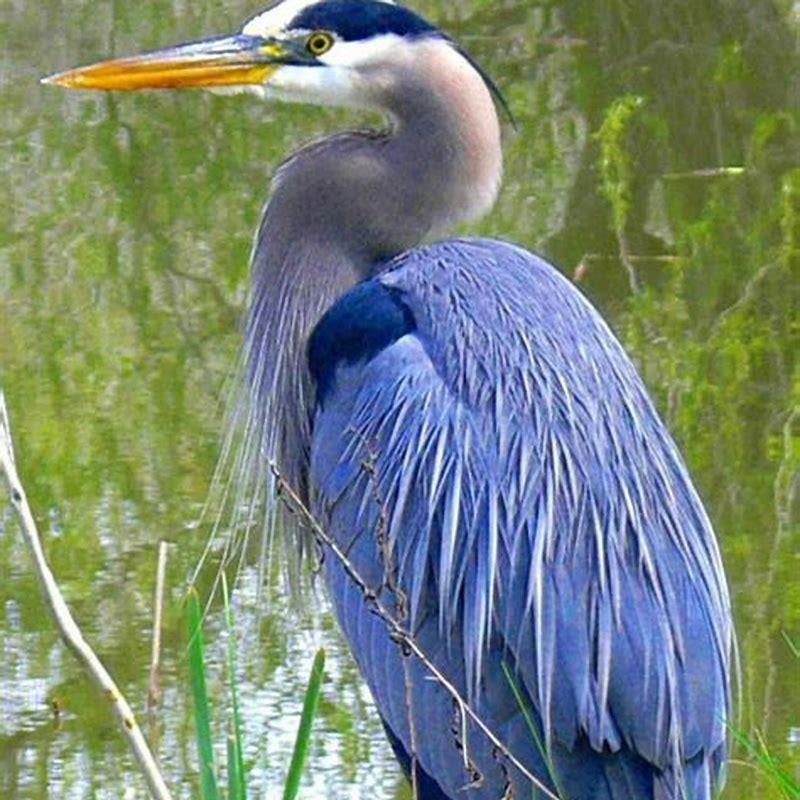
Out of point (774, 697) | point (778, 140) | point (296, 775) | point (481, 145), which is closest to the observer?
point (296, 775)

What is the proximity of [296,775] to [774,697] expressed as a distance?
8.38ft

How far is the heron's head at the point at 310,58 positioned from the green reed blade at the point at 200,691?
1.61 m

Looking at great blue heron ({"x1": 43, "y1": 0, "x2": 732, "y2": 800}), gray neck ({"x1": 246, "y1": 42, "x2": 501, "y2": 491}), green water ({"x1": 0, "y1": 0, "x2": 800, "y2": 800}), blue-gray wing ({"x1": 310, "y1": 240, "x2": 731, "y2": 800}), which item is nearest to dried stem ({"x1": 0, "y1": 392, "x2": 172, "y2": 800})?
great blue heron ({"x1": 43, "y1": 0, "x2": 732, "y2": 800})

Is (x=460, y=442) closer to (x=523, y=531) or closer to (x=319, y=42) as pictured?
(x=523, y=531)

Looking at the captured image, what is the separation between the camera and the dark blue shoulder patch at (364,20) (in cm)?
337

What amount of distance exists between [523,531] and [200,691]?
100cm

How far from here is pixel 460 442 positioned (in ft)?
9.54

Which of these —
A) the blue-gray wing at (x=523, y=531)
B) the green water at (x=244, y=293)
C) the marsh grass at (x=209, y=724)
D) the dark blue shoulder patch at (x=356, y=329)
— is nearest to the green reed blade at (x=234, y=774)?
the marsh grass at (x=209, y=724)

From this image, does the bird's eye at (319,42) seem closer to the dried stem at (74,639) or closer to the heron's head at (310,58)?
the heron's head at (310,58)

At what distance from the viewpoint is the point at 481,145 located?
335 centimetres

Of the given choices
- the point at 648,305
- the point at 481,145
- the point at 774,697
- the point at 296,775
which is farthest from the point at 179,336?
the point at 296,775

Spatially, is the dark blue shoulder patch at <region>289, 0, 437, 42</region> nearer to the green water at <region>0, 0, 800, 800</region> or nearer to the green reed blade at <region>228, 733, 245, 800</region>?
the green water at <region>0, 0, 800, 800</region>

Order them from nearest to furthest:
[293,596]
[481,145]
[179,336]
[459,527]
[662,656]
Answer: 1. [662,656]
2. [459,527]
3. [481,145]
4. [293,596]
5. [179,336]

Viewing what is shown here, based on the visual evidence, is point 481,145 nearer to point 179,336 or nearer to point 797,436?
point 797,436
